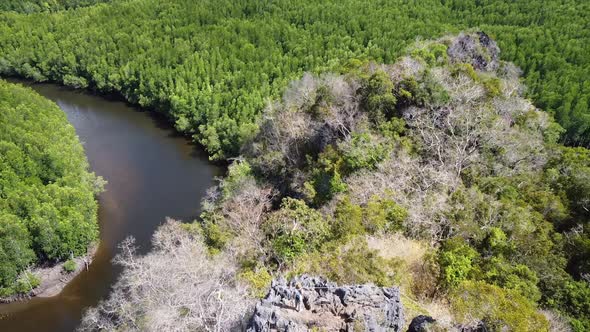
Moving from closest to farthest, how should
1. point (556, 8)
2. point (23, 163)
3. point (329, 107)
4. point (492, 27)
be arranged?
point (329, 107)
point (23, 163)
point (492, 27)
point (556, 8)

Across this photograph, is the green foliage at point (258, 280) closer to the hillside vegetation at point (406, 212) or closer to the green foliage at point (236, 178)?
the hillside vegetation at point (406, 212)

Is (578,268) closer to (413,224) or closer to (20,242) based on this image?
(413,224)

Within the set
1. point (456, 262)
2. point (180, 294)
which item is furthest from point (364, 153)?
point (180, 294)

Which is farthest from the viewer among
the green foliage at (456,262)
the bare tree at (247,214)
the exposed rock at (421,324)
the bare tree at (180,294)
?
the bare tree at (247,214)

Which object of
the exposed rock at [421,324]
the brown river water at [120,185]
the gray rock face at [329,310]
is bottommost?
the brown river water at [120,185]

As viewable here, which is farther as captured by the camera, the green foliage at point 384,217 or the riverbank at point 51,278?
the riverbank at point 51,278

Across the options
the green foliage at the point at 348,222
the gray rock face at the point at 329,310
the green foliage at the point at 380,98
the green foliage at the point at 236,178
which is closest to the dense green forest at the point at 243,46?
the green foliage at the point at 236,178

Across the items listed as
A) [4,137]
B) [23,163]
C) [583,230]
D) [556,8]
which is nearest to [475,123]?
[583,230]
